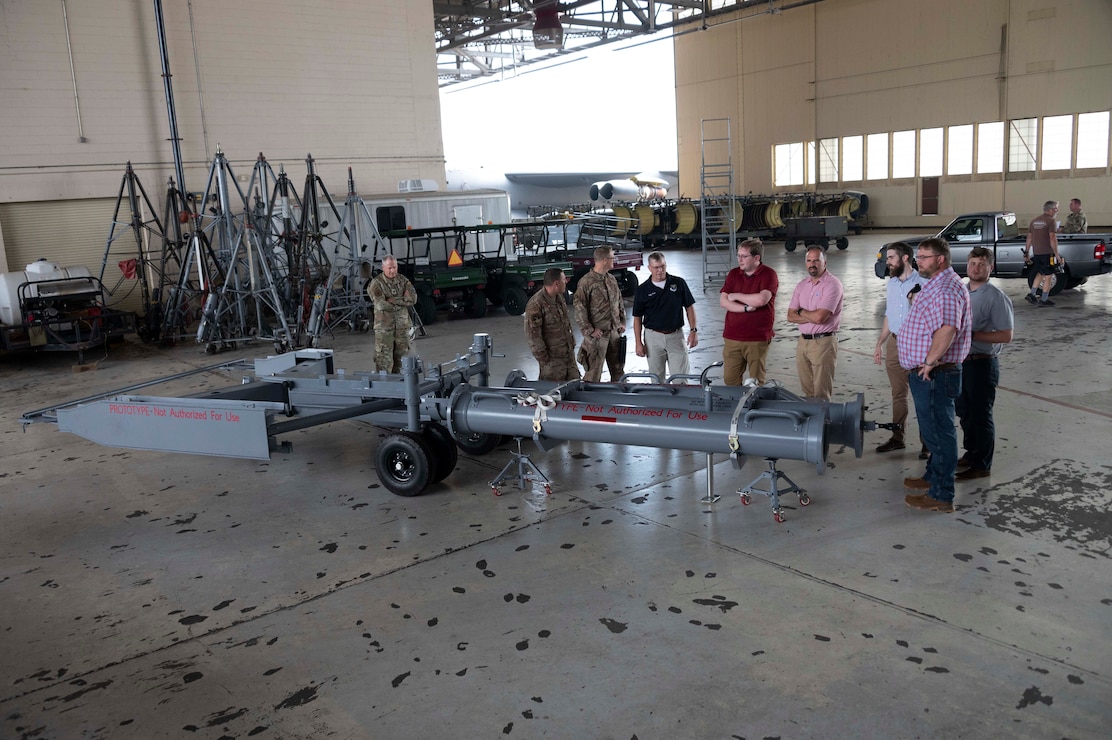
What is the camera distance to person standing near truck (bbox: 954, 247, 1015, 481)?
18.5 feet

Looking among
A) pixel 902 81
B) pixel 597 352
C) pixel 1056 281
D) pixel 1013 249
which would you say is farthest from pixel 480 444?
pixel 902 81

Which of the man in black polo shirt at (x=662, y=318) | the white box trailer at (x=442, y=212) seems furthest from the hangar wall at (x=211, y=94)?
the man in black polo shirt at (x=662, y=318)

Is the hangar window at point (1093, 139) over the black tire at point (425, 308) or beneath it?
over

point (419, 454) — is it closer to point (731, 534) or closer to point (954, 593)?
point (731, 534)

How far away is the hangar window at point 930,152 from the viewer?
3011cm

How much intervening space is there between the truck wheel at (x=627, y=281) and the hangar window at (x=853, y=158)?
62.6 ft

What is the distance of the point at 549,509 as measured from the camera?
5766 mm

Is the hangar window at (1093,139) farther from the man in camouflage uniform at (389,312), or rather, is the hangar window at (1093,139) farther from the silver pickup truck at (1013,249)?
the man in camouflage uniform at (389,312)

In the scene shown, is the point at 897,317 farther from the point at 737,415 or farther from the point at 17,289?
the point at 17,289

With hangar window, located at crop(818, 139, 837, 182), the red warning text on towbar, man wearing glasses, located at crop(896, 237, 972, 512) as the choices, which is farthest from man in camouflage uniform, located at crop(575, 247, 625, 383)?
hangar window, located at crop(818, 139, 837, 182)

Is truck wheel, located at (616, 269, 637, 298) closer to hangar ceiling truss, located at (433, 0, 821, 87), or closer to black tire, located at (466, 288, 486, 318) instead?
black tire, located at (466, 288, 486, 318)

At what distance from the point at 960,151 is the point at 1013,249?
54.3 feet

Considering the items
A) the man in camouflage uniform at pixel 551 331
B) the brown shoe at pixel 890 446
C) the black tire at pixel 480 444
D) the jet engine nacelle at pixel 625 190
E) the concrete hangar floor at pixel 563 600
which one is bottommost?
the concrete hangar floor at pixel 563 600

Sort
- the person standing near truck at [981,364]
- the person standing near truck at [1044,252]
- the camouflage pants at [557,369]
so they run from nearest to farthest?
the person standing near truck at [981,364]
the camouflage pants at [557,369]
the person standing near truck at [1044,252]
